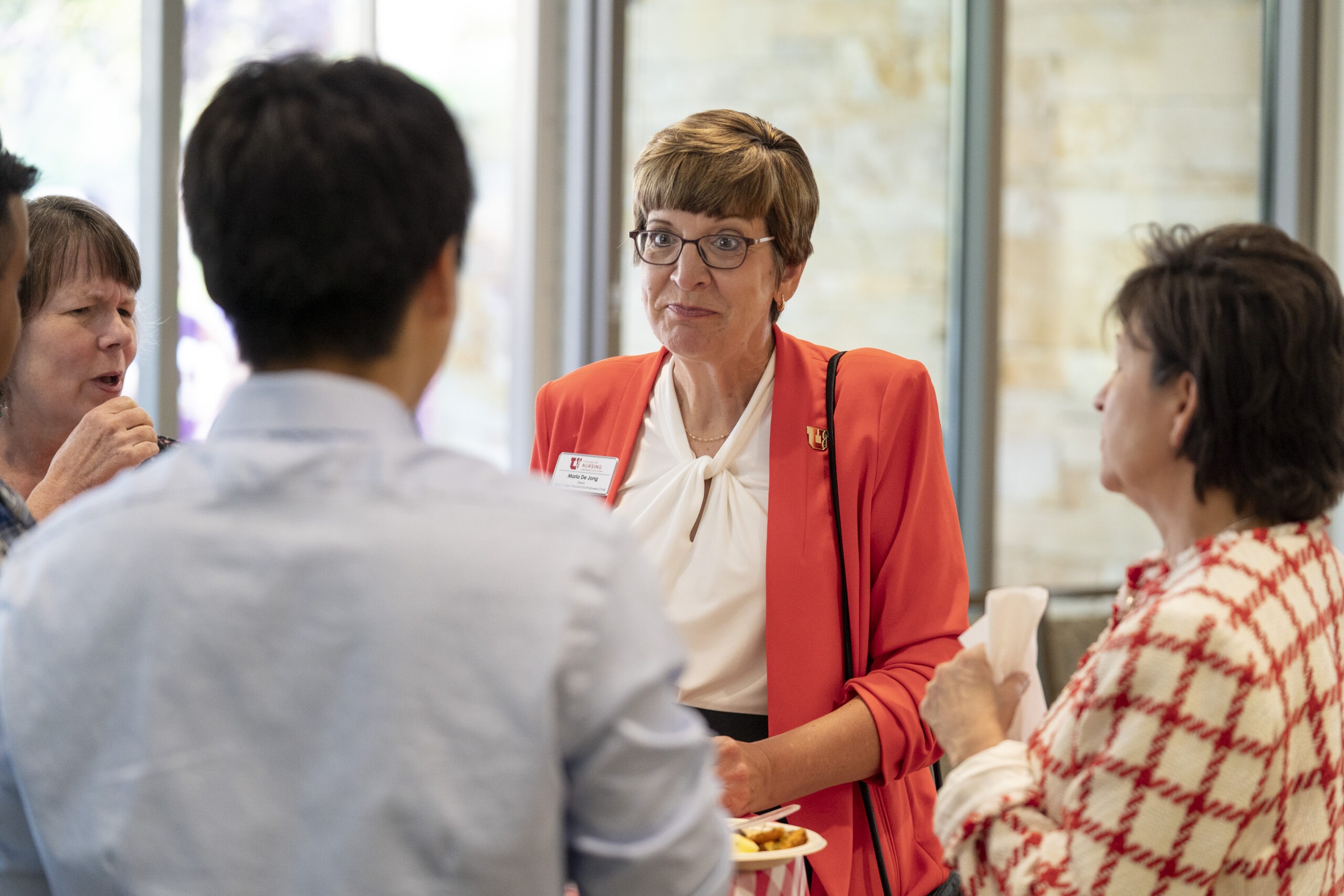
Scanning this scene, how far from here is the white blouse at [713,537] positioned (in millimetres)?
1932

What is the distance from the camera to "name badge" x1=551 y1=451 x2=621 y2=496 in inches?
84.2

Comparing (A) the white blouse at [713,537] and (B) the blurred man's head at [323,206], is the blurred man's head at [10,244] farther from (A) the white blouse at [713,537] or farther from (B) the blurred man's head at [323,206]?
(A) the white blouse at [713,537]

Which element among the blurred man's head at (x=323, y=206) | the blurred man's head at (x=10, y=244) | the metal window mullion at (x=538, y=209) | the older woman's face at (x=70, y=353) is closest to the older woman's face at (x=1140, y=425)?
the blurred man's head at (x=323, y=206)

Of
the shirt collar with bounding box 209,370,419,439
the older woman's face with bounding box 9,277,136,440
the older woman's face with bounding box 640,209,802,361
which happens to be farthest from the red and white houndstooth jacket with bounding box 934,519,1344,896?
the older woman's face with bounding box 9,277,136,440

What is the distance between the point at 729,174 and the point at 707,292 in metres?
0.20

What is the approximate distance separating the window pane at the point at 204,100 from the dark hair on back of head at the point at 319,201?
228 cm

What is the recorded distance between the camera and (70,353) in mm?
1953

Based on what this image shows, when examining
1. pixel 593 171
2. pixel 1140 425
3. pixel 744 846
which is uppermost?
pixel 593 171

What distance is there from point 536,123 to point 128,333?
2094 mm

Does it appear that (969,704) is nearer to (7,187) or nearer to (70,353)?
(7,187)

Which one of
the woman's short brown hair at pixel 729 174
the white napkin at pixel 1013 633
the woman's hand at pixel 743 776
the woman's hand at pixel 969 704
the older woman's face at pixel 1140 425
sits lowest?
the woman's hand at pixel 743 776

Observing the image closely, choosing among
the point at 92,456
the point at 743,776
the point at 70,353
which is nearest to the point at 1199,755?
the point at 743,776

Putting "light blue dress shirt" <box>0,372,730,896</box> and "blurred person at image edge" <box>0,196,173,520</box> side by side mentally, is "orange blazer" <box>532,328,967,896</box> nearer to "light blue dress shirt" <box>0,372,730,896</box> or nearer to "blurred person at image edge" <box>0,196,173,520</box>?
"blurred person at image edge" <box>0,196,173,520</box>

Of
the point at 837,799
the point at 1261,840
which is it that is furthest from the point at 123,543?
the point at 837,799
